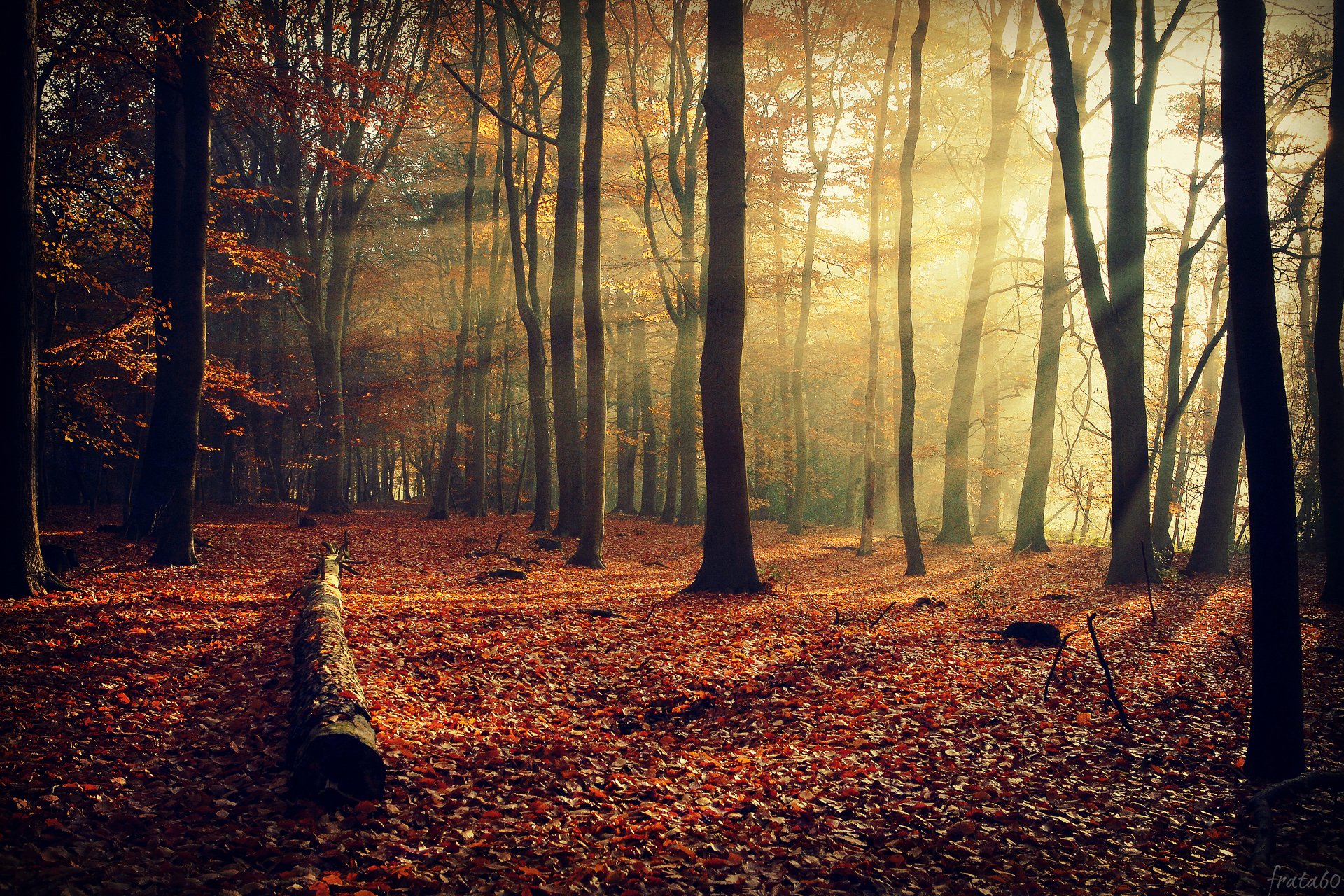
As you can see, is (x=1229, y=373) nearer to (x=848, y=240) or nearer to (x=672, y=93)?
(x=848, y=240)

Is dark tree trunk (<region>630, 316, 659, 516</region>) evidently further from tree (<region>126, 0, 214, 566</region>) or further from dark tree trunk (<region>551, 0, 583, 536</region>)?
tree (<region>126, 0, 214, 566</region>)

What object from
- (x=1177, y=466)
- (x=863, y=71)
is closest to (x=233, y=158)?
(x=863, y=71)

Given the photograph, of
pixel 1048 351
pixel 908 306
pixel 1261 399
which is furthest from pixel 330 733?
pixel 1048 351

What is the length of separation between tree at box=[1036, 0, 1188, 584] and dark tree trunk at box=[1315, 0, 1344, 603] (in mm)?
2075

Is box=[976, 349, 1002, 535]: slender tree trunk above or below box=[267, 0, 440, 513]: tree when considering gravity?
below

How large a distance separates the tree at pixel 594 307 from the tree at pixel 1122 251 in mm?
7240

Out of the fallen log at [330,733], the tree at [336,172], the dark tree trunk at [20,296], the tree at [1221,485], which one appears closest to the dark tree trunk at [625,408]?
the tree at [336,172]

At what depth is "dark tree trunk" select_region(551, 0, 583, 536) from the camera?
13.1 meters

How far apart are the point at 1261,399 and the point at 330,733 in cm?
581

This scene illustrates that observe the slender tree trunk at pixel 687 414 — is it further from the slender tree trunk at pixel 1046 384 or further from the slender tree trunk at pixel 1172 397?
the slender tree trunk at pixel 1172 397

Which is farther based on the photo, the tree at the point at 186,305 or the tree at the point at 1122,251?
the tree at the point at 1122,251

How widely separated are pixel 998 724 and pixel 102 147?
1673 cm

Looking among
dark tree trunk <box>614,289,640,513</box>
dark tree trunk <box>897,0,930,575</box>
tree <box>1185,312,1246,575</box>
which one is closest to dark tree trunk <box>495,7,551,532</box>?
dark tree trunk <box>614,289,640,513</box>

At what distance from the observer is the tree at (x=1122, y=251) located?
34.2 ft
